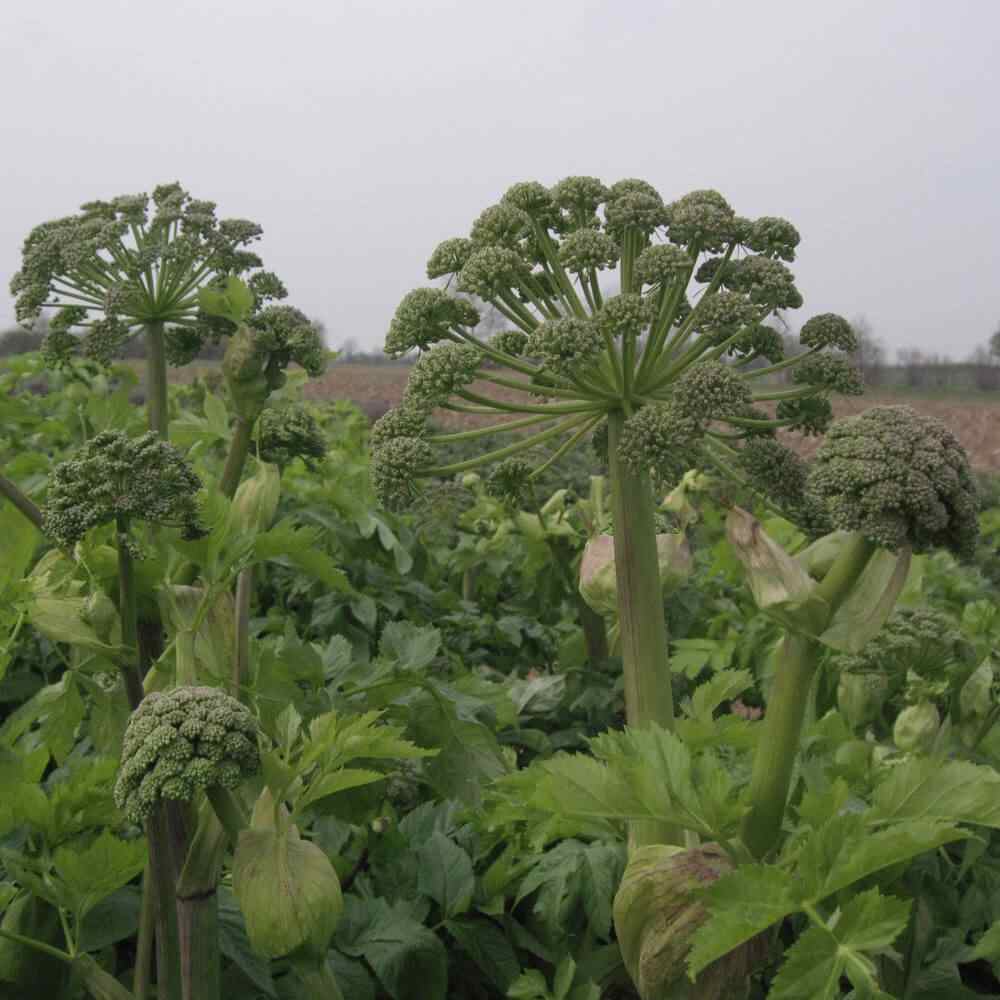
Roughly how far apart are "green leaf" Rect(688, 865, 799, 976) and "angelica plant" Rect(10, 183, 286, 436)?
1567 mm

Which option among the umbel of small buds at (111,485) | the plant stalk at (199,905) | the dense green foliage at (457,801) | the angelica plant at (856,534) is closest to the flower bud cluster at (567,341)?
the dense green foliage at (457,801)

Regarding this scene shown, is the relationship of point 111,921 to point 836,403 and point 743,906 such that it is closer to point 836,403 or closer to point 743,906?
point 743,906

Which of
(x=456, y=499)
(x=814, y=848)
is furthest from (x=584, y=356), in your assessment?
(x=814, y=848)

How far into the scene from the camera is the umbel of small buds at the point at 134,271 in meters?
2.30

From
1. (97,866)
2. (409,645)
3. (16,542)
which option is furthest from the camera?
(409,645)

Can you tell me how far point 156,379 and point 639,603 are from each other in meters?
1.29

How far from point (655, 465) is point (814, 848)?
555 millimetres

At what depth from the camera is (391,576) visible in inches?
145

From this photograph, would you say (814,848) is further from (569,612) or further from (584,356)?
(569,612)

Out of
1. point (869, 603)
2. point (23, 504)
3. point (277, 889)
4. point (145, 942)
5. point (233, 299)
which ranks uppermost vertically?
point (233, 299)

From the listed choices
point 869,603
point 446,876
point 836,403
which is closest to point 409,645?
point 446,876

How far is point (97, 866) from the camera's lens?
151cm

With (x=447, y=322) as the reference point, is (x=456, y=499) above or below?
below

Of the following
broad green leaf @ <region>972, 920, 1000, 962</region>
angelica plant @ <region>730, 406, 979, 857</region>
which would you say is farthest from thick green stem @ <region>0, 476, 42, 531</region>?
broad green leaf @ <region>972, 920, 1000, 962</region>
